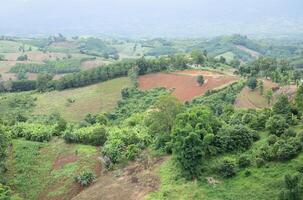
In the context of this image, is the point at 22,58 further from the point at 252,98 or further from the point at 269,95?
the point at 269,95

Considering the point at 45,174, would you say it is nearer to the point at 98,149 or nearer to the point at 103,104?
the point at 98,149

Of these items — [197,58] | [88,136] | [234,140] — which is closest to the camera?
[234,140]

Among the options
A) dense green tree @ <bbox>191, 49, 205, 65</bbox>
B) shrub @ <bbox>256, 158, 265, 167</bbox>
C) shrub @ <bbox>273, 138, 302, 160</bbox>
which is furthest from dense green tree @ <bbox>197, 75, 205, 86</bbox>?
shrub @ <bbox>256, 158, 265, 167</bbox>

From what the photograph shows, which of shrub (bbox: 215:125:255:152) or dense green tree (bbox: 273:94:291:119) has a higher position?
dense green tree (bbox: 273:94:291:119)

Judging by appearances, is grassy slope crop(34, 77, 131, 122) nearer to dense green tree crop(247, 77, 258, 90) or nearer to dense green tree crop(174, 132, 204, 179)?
dense green tree crop(247, 77, 258, 90)

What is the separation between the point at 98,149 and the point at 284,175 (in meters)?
20.6

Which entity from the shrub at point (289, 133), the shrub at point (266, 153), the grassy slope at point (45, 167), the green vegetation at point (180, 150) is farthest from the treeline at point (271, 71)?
the grassy slope at point (45, 167)

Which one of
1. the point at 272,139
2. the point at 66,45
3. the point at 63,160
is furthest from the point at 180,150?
the point at 66,45

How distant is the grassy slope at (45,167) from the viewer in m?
45.5

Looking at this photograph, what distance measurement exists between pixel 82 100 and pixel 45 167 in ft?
110

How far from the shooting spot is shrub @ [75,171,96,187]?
Answer: 1790 inches

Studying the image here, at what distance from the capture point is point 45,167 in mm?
48938

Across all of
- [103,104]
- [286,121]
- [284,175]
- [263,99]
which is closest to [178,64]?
[103,104]

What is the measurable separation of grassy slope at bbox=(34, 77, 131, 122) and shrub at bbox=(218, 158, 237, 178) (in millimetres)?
37038
